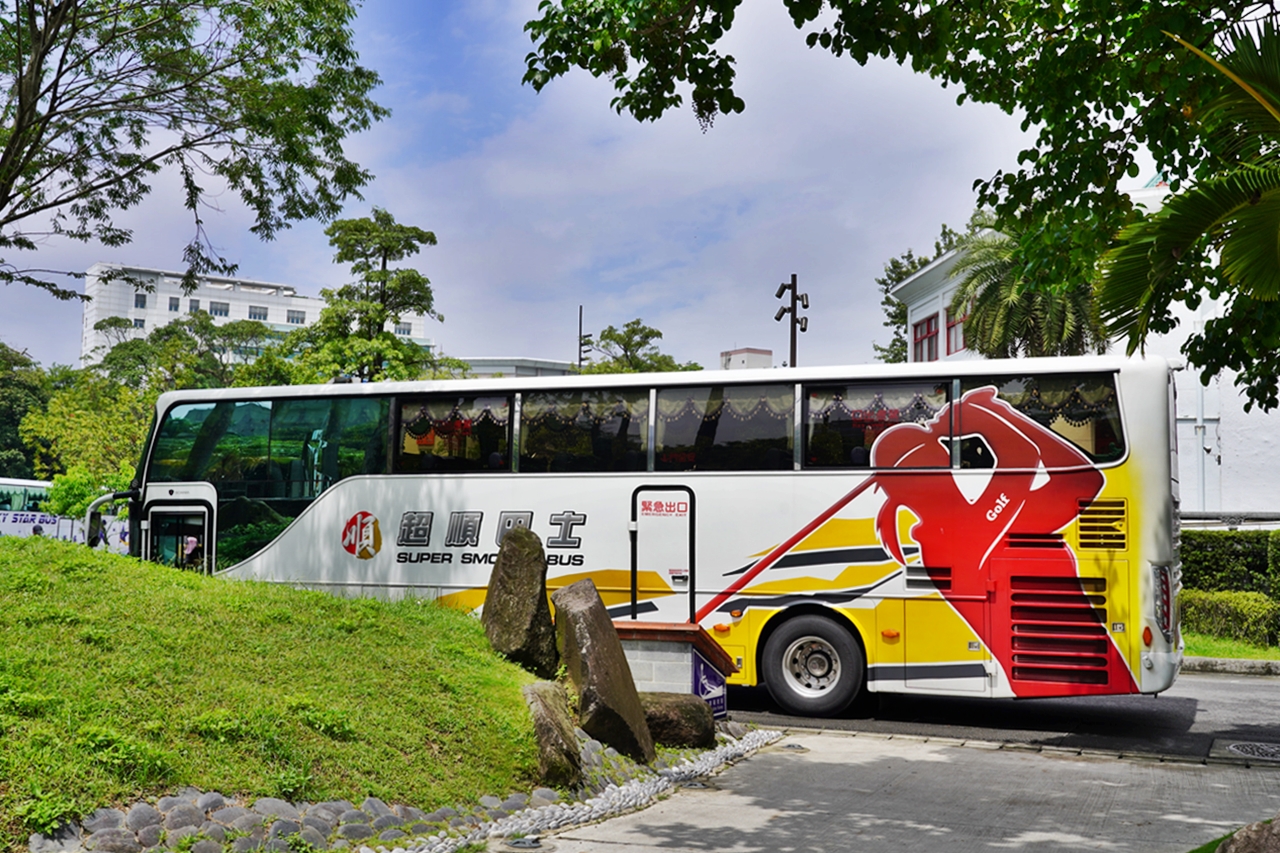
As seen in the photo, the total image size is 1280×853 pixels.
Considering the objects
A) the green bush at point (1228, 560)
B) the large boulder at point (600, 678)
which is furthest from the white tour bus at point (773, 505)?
the green bush at point (1228, 560)

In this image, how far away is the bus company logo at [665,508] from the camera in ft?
39.3

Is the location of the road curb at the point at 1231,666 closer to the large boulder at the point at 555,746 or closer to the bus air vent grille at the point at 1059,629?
the bus air vent grille at the point at 1059,629

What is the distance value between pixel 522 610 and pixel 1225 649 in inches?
493

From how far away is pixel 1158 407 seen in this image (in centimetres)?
1034

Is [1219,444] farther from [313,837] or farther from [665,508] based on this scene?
[313,837]

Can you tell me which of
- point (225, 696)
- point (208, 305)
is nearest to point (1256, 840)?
point (225, 696)

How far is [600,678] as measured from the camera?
312 inches

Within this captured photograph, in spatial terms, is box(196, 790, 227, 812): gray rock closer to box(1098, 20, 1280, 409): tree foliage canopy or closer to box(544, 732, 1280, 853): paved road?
box(544, 732, 1280, 853): paved road

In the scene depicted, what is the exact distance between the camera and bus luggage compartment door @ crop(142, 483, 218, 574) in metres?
13.9

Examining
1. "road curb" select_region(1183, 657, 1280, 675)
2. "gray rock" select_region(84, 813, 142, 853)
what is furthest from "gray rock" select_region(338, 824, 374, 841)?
"road curb" select_region(1183, 657, 1280, 675)

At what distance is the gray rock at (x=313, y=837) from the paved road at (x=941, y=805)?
1.32 metres

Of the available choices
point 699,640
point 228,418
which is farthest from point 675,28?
point 228,418

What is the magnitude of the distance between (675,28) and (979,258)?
977 inches

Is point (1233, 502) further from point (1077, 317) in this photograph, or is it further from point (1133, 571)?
point (1133, 571)
